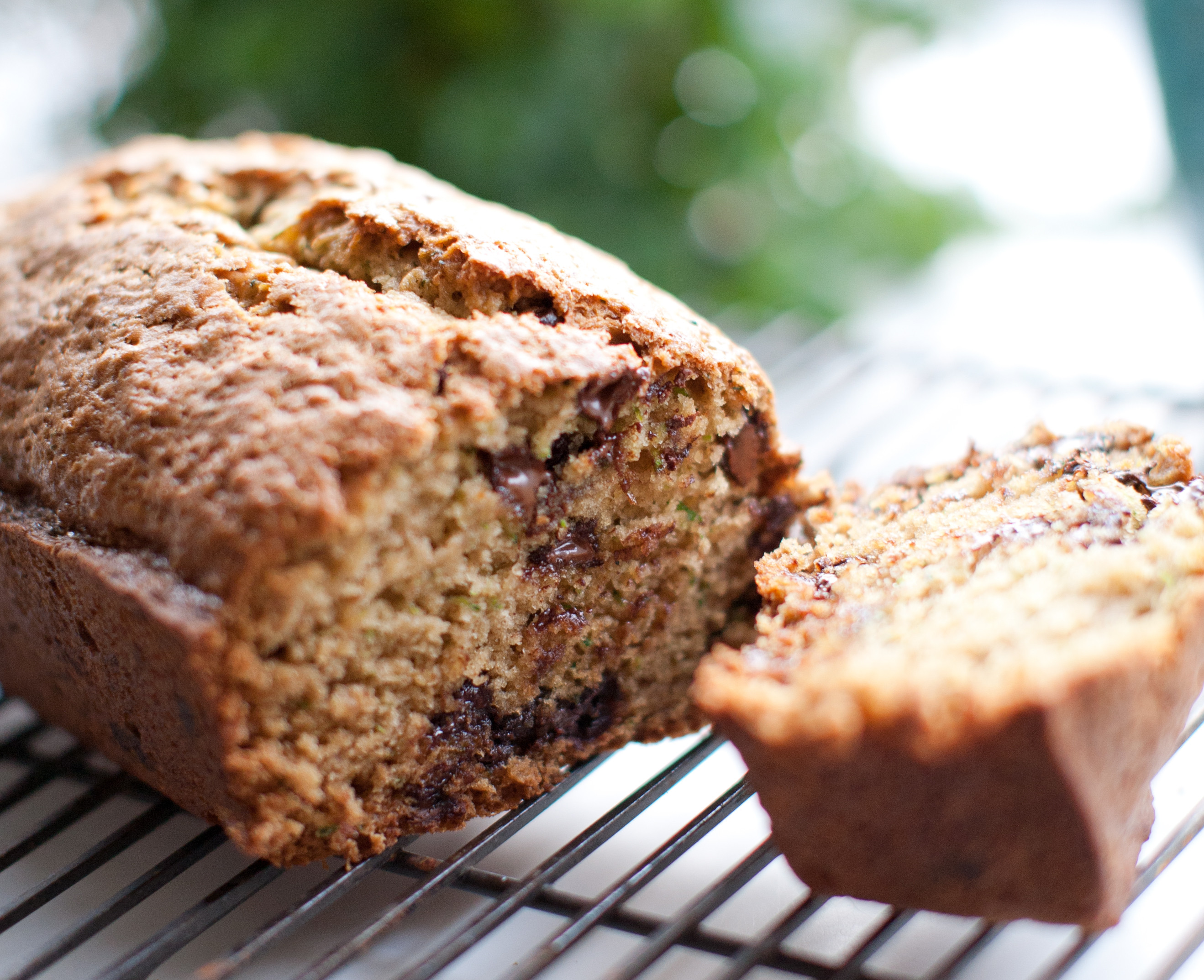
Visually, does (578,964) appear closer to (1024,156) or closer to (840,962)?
(840,962)

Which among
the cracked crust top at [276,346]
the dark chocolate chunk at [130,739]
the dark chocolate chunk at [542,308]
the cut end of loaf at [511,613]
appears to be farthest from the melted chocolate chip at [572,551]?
the dark chocolate chunk at [130,739]

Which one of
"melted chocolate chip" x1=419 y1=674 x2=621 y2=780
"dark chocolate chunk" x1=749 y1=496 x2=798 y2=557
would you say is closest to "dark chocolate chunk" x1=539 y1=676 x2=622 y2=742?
"melted chocolate chip" x1=419 y1=674 x2=621 y2=780

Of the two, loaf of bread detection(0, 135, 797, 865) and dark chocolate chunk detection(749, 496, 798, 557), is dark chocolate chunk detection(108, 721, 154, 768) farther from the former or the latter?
dark chocolate chunk detection(749, 496, 798, 557)

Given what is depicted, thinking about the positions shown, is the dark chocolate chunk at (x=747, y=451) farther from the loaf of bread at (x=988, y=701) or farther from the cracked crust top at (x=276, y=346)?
the loaf of bread at (x=988, y=701)

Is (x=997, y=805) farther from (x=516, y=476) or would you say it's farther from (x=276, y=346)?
(x=276, y=346)

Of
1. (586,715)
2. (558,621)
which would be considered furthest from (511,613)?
(586,715)

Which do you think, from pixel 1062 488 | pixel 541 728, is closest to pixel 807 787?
pixel 541 728
